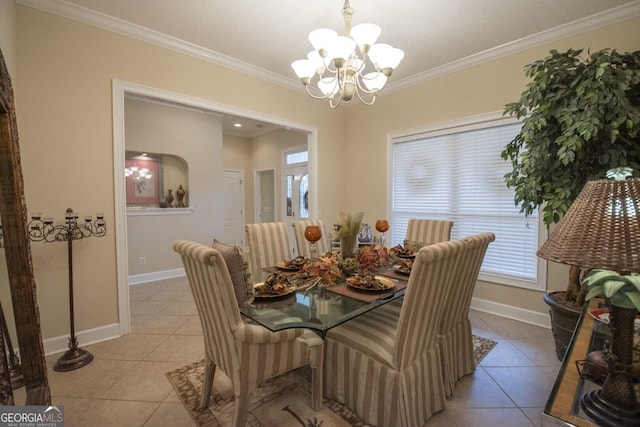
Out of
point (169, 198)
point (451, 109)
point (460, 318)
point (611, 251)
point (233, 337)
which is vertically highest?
point (451, 109)

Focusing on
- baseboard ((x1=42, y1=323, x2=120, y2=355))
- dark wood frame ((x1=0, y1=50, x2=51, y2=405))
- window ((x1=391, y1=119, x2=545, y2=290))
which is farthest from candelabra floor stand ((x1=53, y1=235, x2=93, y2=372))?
window ((x1=391, y1=119, x2=545, y2=290))

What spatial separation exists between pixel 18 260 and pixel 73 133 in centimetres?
138

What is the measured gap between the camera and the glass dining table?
137cm

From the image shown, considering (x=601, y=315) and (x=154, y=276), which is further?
(x=154, y=276)

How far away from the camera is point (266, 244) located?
2713mm

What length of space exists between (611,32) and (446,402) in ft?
11.2

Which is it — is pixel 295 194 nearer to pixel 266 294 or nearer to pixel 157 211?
pixel 157 211

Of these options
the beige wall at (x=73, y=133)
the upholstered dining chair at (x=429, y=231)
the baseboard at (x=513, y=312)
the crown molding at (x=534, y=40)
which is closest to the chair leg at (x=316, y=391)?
the upholstered dining chair at (x=429, y=231)

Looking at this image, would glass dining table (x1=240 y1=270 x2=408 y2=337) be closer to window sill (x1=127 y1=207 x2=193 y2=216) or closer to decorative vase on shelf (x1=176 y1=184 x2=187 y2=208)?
window sill (x1=127 y1=207 x2=193 y2=216)

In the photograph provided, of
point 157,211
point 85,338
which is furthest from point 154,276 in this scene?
point 85,338

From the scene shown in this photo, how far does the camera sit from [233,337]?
135cm

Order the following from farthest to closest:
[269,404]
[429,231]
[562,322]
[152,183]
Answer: [152,183], [429,231], [562,322], [269,404]

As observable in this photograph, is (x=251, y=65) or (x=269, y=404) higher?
(x=251, y=65)

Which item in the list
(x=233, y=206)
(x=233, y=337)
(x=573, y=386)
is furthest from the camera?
(x=233, y=206)
